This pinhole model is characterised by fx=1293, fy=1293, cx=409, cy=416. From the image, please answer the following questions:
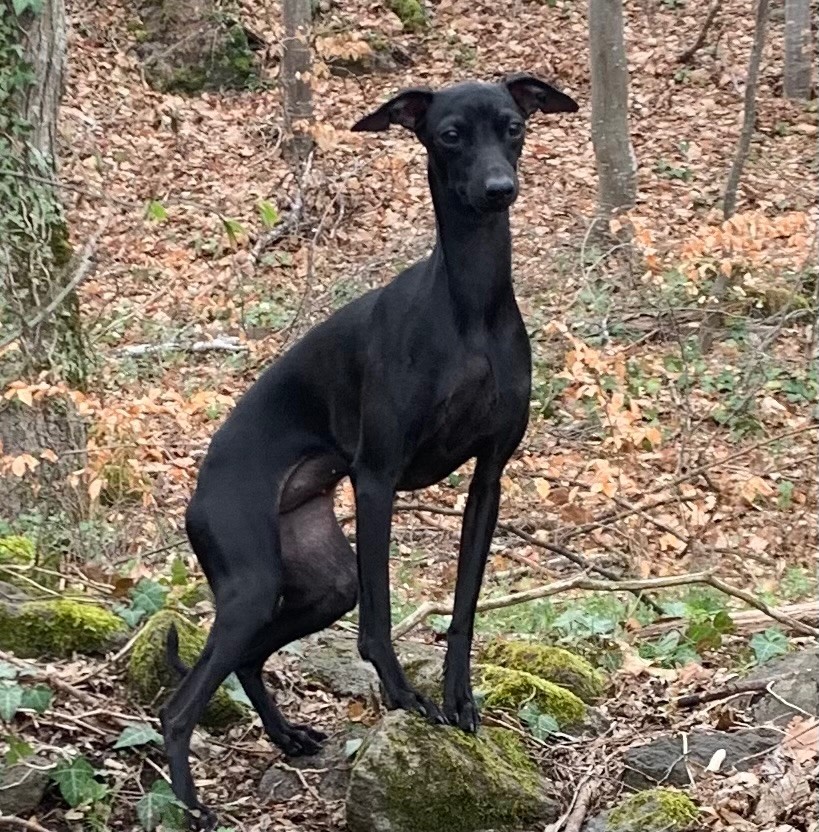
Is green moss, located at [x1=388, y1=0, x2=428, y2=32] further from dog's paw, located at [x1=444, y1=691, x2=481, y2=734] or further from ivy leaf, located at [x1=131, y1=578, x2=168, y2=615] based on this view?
dog's paw, located at [x1=444, y1=691, x2=481, y2=734]

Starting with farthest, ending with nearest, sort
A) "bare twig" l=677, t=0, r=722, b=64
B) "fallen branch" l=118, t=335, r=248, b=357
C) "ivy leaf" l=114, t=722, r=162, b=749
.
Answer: "bare twig" l=677, t=0, r=722, b=64
"fallen branch" l=118, t=335, r=248, b=357
"ivy leaf" l=114, t=722, r=162, b=749

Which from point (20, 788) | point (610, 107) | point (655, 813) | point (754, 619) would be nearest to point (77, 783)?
point (20, 788)

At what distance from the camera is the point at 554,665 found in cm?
471

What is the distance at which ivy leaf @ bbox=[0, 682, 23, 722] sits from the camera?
364 cm

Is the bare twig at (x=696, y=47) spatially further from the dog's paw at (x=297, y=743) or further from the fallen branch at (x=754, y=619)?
the dog's paw at (x=297, y=743)

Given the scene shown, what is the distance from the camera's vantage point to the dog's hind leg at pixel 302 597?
4160mm

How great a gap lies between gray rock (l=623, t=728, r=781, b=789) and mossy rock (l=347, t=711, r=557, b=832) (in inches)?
11.8

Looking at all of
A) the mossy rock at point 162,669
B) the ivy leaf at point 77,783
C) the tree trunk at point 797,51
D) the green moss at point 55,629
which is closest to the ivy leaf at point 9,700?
the ivy leaf at point 77,783

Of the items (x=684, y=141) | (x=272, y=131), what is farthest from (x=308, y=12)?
(x=684, y=141)

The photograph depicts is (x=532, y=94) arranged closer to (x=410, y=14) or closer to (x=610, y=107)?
(x=610, y=107)

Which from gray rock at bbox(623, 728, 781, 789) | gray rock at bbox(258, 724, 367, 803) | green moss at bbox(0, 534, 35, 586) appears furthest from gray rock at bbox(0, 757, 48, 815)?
gray rock at bbox(623, 728, 781, 789)

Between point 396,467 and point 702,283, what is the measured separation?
753cm

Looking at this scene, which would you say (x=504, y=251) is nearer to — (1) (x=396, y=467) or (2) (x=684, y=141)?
(1) (x=396, y=467)

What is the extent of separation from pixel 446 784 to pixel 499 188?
5.55 ft
